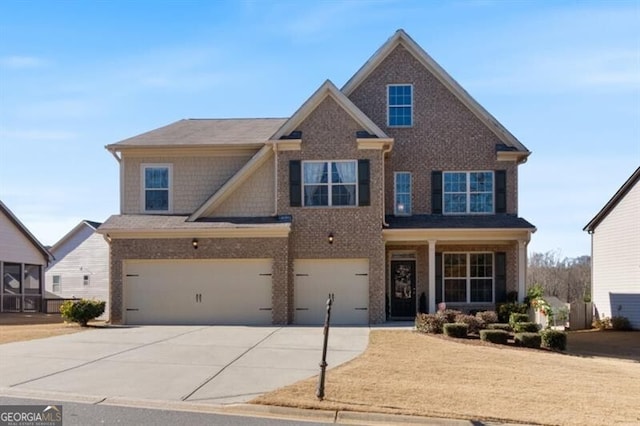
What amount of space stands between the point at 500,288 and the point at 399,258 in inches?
155

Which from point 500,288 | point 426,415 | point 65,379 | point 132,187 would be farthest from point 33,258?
point 426,415

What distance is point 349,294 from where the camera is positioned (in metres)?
23.5

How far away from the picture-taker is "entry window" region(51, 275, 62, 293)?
4838 centimetres

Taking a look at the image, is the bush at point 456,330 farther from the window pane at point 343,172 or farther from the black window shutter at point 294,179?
the black window shutter at point 294,179

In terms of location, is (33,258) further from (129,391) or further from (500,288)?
(129,391)

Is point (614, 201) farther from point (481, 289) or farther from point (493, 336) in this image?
point (493, 336)

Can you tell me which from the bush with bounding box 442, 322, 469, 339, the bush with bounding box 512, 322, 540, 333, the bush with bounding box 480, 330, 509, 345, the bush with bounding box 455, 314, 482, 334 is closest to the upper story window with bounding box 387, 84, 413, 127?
the bush with bounding box 455, 314, 482, 334

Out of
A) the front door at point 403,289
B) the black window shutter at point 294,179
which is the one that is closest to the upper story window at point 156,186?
the black window shutter at point 294,179

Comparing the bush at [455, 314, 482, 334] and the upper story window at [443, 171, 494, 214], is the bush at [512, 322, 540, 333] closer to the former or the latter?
the bush at [455, 314, 482, 334]

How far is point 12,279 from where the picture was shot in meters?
38.8

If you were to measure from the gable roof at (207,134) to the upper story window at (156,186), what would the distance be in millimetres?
957

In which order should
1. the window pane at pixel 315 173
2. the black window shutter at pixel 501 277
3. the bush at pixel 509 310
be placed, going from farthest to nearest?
the black window shutter at pixel 501 277
the window pane at pixel 315 173
the bush at pixel 509 310

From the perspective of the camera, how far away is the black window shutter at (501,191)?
2523cm

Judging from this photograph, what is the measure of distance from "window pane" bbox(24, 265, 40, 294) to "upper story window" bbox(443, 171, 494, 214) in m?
26.9
